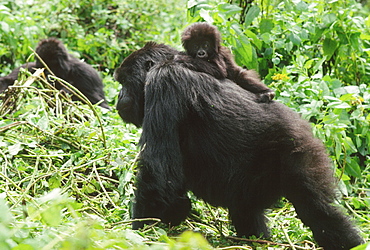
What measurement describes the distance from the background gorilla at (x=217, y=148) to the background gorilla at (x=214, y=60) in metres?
0.09

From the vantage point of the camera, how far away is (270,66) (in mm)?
5273

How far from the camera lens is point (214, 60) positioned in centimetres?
354

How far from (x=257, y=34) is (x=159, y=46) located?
1.82 m

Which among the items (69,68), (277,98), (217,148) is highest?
(217,148)

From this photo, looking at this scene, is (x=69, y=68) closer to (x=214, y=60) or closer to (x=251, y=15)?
(x=251, y=15)

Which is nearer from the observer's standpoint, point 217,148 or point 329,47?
point 217,148

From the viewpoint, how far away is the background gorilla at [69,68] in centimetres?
705

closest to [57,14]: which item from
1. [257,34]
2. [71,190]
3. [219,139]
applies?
[257,34]

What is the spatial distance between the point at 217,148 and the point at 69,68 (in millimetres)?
4424

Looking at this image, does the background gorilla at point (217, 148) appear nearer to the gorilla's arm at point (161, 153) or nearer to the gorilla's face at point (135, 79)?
the gorilla's arm at point (161, 153)

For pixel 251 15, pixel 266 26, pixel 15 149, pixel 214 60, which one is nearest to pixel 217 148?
pixel 214 60

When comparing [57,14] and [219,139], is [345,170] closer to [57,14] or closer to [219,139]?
[219,139]

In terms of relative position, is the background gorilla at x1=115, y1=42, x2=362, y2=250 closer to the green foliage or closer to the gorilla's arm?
the gorilla's arm

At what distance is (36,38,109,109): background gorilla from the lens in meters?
7.05
